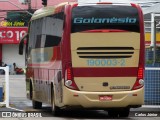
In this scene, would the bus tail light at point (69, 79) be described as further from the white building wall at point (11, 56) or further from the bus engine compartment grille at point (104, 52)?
the white building wall at point (11, 56)

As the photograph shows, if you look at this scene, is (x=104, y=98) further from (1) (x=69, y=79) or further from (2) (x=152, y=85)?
(2) (x=152, y=85)

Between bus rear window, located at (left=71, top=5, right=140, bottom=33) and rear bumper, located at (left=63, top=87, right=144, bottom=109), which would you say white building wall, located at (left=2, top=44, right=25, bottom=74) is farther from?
rear bumper, located at (left=63, top=87, right=144, bottom=109)

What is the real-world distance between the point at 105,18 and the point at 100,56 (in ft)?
3.56

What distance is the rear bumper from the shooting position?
17.3 m

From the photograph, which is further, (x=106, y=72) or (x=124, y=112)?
(x=124, y=112)

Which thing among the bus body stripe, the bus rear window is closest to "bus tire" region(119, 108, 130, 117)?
the bus body stripe

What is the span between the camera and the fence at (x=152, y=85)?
22.2m

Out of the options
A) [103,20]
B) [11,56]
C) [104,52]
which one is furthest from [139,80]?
[11,56]

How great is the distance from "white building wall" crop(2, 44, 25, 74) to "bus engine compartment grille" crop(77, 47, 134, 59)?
56062 millimetres

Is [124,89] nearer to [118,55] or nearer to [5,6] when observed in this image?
[118,55]

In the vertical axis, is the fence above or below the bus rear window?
below

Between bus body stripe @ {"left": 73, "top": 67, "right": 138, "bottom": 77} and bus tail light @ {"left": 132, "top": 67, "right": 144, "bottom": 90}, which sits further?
bus tail light @ {"left": 132, "top": 67, "right": 144, "bottom": 90}

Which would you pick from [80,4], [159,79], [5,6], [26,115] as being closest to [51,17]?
[80,4]

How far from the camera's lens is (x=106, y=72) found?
17453 mm
